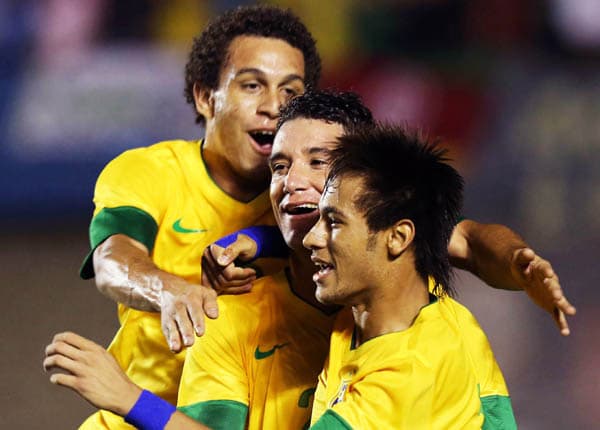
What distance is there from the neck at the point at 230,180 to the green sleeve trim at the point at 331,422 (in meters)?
0.87

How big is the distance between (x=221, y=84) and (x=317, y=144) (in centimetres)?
61

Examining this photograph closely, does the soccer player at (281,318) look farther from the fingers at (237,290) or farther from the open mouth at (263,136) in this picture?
the open mouth at (263,136)

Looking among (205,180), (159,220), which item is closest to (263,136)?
(205,180)

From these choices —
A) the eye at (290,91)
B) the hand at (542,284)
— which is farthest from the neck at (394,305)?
the eye at (290,91)

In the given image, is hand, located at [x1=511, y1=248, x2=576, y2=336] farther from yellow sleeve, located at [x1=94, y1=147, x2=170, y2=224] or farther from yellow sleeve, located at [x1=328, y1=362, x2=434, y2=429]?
yellow sleeve, located at [x1=94, y1=147, x2=170, y2=224]

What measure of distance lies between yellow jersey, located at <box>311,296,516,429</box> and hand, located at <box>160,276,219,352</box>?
0.23m

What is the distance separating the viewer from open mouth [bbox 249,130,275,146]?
2.51 m

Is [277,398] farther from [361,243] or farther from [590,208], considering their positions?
[590,208]

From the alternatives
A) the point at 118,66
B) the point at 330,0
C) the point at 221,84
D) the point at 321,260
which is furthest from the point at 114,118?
the point at 321,260

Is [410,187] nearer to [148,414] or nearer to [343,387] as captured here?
[343,387]

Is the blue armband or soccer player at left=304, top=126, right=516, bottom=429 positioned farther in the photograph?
the blue armband

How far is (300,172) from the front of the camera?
207 cm

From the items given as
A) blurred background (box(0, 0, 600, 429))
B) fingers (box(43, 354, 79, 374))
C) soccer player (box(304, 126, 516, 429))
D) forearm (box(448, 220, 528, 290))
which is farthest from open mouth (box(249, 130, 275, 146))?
blurred background (box(0, 0, 600, 429))

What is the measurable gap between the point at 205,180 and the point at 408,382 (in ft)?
3.25
